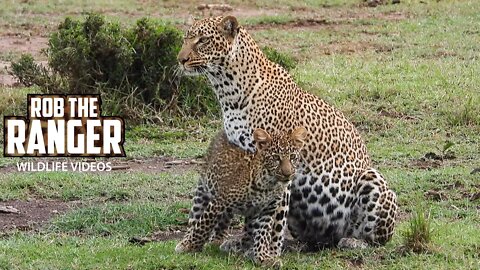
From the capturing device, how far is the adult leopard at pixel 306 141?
9.20 m

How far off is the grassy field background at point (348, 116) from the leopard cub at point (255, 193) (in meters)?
0.19

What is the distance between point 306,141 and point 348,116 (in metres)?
5.76

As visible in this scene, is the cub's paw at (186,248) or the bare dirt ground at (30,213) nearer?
the cub's paw at (186,248)

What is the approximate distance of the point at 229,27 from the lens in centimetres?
929

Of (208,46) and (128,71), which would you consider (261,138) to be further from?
(128,71)

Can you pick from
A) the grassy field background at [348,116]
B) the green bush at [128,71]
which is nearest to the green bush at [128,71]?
the green bush at [128,71]

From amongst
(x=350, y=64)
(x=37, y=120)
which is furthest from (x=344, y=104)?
(x=37, y=120)

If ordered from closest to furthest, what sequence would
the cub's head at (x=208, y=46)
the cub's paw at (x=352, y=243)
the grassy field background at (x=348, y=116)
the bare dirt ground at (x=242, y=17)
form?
1. the grassy field background at (x=348, y=116)
2. the cub's paw at (x=352, y=243)
3. the cub's head at (x=208, y=46)
4. the bare dirt ground at (x=242, y=17)

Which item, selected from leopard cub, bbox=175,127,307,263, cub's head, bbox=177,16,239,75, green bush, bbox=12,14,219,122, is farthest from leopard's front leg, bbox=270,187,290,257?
green bush, bbox=12,14,219,122

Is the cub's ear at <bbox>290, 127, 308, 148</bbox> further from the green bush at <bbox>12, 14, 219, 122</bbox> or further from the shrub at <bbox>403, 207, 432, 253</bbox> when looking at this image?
the green bush at <bbox>12, 14, 219, 122</bbox>

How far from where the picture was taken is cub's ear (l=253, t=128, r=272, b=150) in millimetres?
8727

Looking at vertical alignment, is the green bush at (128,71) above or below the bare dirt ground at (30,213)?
above

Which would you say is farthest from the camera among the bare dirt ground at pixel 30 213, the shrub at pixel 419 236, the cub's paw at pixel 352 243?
the bare dirt ground at pixel 30 213

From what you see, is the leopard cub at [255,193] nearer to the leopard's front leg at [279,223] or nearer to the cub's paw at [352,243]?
the leopard's front leg at [279,223]
